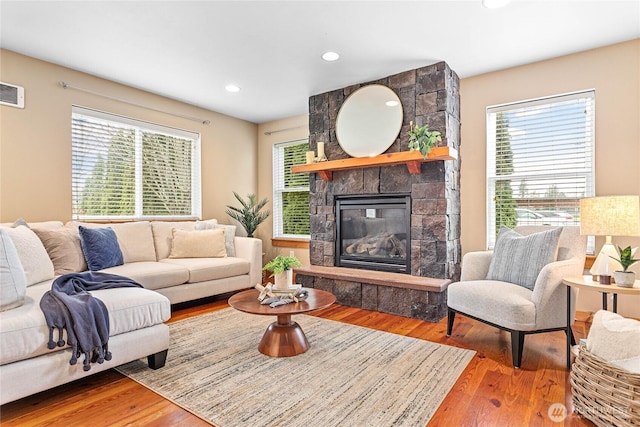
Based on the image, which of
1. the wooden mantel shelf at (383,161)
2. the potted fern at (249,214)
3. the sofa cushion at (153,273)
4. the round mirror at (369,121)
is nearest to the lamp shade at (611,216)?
the wooden mantel shelf at (383,161)

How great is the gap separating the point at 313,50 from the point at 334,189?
155 centimetres

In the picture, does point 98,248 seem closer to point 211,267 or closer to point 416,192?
point 211,267

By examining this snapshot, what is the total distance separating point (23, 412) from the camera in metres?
1.66

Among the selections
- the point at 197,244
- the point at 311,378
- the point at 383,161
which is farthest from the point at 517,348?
the point at 197,244

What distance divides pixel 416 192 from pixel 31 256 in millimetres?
3178

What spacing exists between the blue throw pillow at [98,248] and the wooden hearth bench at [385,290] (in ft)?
6.07

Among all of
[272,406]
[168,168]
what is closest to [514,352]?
[272,406]

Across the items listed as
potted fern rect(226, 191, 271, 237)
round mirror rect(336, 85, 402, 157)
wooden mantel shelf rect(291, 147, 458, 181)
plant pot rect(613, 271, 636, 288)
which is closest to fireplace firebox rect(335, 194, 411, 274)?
wooden mantel shelf rect(291, 147, 458, 181)

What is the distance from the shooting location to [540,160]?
333 cm

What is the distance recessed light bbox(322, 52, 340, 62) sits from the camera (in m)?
3.14

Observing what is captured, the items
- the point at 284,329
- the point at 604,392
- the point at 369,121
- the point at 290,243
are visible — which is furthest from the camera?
the point at 290,243

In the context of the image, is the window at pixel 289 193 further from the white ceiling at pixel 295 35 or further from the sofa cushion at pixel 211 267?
the white ceiling at pixel 295 35

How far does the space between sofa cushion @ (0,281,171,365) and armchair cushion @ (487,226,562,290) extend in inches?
94.2

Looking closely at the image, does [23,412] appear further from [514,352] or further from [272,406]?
[514,352]
